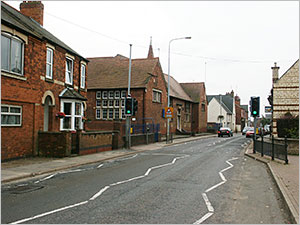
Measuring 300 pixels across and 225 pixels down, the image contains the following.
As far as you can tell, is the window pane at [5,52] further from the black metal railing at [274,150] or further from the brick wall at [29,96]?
the black metal railing at [274,150]

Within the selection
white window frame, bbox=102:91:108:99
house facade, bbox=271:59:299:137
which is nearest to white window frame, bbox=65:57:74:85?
white window frame, bbox=102:91:108:99

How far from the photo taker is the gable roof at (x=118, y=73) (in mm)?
34875

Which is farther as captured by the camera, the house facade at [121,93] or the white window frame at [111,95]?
the white window frame at [111,95]

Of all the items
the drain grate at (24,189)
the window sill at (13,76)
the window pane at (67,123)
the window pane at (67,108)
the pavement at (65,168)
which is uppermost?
the window sill at (13,76)

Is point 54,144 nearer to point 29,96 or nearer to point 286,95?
point 29,96

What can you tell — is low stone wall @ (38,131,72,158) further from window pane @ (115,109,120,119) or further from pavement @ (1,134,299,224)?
window pane @ (115,109,120,119)

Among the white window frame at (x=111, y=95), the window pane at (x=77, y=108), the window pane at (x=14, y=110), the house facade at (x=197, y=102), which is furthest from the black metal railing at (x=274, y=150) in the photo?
the house facade at (x=197, y=102)

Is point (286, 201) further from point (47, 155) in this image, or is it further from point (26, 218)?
point (47, 155)

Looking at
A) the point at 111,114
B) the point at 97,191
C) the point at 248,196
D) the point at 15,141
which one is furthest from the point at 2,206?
the point at 111,114

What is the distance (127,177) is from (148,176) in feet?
2.66

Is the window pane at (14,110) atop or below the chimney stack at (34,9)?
below

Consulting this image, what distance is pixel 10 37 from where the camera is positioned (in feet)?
49.0

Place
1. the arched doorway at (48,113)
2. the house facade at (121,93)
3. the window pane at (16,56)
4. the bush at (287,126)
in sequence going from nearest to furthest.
Answer: the window pane at (16,56) < the arched doorway at (48,113) < the bush at (287,126) < the house facade at (121,93)

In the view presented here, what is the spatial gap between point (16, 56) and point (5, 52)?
0.81 m
